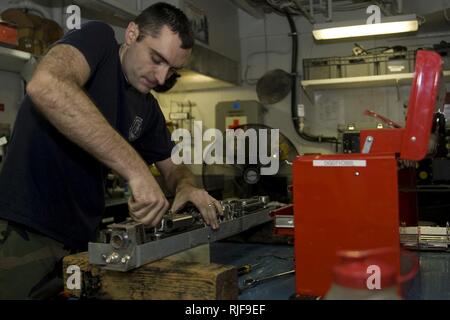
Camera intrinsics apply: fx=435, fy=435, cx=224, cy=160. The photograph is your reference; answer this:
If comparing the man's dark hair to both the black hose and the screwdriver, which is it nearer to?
the screwdriver

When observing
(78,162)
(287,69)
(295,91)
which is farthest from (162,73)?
(287,69)

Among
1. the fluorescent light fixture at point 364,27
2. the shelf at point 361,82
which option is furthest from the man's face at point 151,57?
the shelf at point 361,82

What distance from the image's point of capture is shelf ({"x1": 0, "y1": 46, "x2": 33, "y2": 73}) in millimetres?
2236

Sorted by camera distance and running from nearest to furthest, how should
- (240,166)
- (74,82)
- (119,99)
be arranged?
(74,82) < (119,99) < (240,166)

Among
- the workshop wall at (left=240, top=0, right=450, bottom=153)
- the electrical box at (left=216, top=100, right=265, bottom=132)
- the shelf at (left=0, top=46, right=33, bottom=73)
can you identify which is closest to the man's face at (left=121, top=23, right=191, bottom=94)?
the shelf at (left=0, top=46, right=33, bottom=73)

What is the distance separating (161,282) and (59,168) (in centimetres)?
57

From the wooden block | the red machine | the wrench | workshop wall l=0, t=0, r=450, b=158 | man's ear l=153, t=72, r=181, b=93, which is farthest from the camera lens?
workshop wall l=0, t=0, r=450, b=158

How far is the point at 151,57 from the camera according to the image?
1.27 meters

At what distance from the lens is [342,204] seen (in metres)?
1.01

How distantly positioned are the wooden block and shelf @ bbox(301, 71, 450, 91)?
2.89 metres

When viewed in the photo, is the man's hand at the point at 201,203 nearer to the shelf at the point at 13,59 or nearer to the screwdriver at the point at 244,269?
the screwdriver at the point at 244,269

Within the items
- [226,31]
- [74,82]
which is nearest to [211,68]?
[226,31]
